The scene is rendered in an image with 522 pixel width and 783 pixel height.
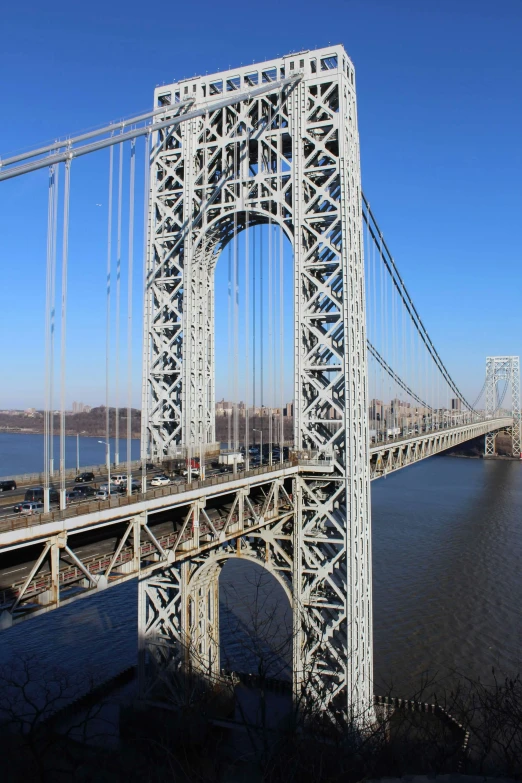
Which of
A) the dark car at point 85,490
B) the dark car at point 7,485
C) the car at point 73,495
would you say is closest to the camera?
the car at point 73,495

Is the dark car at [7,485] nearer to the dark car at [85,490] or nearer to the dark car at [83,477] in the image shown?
the dark car at [83,477]

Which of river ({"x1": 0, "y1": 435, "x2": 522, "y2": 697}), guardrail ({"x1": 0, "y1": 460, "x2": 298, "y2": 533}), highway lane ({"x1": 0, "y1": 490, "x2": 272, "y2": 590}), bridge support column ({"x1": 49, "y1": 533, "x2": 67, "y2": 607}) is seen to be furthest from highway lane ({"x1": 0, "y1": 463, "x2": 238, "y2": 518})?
river ({"x1": 0, "y1": 435, "x2": 522, "y2": 697})

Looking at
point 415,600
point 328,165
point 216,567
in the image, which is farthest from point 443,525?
point 328,165

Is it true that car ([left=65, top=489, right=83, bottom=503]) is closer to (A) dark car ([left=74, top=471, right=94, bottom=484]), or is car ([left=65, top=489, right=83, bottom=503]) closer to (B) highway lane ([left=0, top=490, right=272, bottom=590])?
(B) highway lane ([left=0, top=490, right=272, bottom=590])

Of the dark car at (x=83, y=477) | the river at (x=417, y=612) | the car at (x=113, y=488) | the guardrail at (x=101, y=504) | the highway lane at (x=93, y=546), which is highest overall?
the guardrail at (x=101, y=504)

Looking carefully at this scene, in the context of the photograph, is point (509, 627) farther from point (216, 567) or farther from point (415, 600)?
point (216, 567)

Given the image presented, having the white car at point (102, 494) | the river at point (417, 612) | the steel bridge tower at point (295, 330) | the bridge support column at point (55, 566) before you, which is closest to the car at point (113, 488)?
the white car at point (102, 494)

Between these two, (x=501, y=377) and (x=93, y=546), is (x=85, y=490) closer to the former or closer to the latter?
(x=93, y=546)
